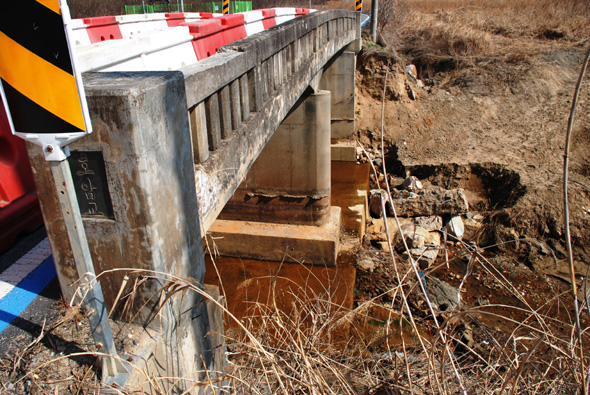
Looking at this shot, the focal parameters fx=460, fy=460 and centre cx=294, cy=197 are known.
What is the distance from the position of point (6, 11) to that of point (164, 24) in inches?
377

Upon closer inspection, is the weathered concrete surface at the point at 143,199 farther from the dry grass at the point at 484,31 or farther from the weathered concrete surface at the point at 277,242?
the dry grass at the point at 484,31

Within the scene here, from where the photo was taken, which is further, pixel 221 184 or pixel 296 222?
pixel 296 222

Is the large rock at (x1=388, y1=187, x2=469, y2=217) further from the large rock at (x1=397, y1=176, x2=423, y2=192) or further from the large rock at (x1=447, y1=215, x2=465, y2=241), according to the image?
the large rock at (x1=397, y1=176, x2=423, y2=192)

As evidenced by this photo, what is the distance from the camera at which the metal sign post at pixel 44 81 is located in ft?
5.40

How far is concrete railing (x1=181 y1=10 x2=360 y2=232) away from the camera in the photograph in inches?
134

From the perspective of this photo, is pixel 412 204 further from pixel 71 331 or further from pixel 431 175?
pixel 71 331

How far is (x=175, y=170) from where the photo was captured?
2.71 metres

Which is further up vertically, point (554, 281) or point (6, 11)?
point (6, 11)

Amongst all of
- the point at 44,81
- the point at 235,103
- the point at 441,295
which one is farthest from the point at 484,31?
the point at 44,81

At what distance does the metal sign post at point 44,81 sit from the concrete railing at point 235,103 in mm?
1285

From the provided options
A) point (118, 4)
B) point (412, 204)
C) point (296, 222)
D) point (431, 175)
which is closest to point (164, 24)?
point (296, 222)

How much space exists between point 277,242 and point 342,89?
317 inches

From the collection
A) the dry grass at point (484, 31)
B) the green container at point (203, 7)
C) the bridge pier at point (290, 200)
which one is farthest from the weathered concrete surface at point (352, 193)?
the green container at point (203, 7)

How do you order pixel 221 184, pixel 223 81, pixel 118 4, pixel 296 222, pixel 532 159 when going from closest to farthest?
pixel 223 81 → pixel 221 184 → pixel 296 222 → pixel 532 159 → pixel 118 4
